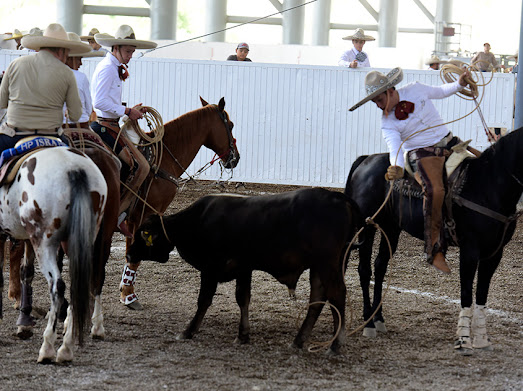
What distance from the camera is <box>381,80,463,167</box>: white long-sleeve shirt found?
6.68 metres

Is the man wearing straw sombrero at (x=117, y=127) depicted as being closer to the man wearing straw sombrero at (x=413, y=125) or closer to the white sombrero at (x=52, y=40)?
the white sombrero at (x=52, y=40)

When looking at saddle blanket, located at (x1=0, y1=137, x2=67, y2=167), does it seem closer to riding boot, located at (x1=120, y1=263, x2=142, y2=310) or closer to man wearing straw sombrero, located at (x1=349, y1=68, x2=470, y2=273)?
riding boot, located at (x1=120, y1=263, x2=142, y2=310)

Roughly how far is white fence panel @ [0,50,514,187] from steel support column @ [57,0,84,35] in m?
10.8

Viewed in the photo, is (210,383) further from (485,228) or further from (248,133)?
(248,133)

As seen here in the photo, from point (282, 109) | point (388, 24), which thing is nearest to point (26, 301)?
point (282, 109)

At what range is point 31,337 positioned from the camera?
6.21 m

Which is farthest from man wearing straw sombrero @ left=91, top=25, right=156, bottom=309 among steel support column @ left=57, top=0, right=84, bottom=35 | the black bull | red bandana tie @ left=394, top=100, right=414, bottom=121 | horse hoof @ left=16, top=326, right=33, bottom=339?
steel support column @ left=57, top=0, right=84, bottom=35

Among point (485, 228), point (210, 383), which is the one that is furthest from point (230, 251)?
point (485, 228)

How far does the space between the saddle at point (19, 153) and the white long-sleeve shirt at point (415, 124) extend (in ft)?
8.66

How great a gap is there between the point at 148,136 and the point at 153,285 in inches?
65.2

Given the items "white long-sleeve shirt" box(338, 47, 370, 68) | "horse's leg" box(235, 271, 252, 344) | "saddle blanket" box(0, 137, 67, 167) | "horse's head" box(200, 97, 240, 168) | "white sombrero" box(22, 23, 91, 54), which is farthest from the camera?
"white long-sleeve shirt" box(338, 47, 370, 68)

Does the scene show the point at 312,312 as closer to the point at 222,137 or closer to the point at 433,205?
the point at 433,205

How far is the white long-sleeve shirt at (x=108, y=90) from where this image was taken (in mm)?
7164

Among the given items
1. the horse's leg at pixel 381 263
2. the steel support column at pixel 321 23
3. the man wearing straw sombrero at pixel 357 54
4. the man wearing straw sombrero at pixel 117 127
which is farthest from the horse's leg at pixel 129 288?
the steel support column at pixel 321 23
